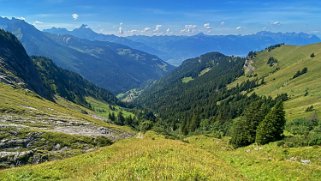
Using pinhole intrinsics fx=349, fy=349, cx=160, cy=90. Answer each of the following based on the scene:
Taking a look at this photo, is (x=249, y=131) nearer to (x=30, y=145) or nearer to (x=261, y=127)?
(x=261, y=127)

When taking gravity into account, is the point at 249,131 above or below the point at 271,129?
below

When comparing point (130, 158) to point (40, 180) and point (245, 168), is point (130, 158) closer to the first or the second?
point (40, 180)

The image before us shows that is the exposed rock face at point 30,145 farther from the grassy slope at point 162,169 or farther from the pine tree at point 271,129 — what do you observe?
the pine tree at point 271,129

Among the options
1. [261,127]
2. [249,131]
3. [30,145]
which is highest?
[261,127]

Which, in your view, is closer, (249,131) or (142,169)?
(142,169)

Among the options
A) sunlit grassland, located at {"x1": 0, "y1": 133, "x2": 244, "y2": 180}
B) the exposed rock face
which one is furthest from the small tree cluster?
sunlit grassland, located at {"x1": 0, "y1": 133, "x2": 244, "y2": 180}

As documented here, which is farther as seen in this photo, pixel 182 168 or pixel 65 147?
pixel 65 147

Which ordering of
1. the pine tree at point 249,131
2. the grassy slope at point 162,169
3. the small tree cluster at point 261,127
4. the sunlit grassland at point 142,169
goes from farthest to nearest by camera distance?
the pine tree at point 249,131, the small tree cluster at point 261,127, the grassy slope at point 162,169, the sunlit grassland at point 142,169


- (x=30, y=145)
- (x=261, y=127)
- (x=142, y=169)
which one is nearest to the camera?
(x=142, y=169)

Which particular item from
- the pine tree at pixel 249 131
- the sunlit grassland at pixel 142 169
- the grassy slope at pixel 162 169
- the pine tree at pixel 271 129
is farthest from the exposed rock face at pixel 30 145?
the pine tree at pixel 271 129

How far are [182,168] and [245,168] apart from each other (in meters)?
12.8

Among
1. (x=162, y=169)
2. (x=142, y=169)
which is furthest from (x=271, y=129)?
(x=142, y=169)

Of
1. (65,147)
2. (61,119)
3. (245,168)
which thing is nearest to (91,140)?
(65,147)

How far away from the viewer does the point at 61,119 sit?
98.2 m
